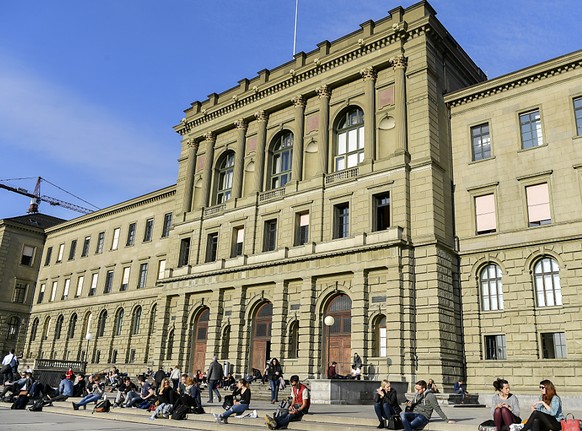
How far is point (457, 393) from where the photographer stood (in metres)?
28.3

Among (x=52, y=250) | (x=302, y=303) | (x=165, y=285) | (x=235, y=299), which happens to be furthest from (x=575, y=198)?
(x=52, y=250)

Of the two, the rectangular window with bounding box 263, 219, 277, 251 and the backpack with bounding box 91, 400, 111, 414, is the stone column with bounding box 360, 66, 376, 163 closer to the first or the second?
the rectangular window with bounding box 263, 219, 277, 251

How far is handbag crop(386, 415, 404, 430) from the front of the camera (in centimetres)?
1602

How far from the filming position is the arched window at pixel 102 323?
5547 cm

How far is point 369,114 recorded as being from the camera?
118 feet

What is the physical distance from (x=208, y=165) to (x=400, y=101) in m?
18.0

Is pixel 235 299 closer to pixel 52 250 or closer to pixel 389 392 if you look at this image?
pixel 389 392

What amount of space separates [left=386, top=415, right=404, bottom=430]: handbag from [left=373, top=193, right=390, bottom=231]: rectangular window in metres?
18.2

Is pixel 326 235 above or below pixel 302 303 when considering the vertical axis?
above

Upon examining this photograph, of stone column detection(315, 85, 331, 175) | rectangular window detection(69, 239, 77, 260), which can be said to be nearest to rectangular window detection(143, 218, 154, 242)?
rectangular window detection(69, 239, 77, 260)

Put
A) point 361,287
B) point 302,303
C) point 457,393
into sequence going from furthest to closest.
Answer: point 302,303 < point 361,287 < point 457,393

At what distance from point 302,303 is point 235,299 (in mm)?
6234

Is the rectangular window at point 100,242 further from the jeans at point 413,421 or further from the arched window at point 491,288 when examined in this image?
the jeans at point 413,421

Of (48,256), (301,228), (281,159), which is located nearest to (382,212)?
(301,228)
